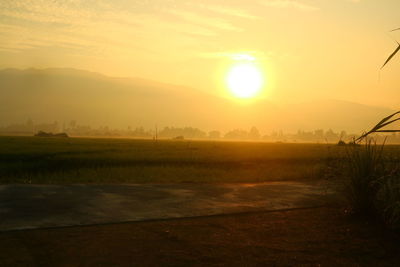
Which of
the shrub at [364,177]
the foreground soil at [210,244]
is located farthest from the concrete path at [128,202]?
the shrub at [364,177]

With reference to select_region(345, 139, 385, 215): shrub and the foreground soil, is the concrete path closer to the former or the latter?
the foreground soil

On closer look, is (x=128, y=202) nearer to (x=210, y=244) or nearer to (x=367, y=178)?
(x=210, y=244)

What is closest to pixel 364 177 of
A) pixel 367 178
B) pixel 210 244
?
pixel 367 178

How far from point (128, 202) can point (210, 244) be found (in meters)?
3.55

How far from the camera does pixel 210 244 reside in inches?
248

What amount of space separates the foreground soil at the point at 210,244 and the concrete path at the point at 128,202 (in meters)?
0.59

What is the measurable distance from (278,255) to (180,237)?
163 centimetres

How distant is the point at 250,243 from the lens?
21.0 feet

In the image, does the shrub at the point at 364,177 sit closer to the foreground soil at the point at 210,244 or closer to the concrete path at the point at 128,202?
the foreground soil at the point at 210,244

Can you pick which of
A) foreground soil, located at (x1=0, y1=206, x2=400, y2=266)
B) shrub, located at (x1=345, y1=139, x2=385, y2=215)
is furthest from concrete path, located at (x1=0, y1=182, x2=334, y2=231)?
shrub, located at (x1=345, y1=139, x2=385, y2=215)

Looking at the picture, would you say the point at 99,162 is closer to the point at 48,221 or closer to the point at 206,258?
the point at 48,221

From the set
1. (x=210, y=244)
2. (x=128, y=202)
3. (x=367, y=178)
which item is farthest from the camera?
(x=128, y=202)

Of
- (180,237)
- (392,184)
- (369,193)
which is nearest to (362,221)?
(369,193)

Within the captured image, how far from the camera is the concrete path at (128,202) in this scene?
7711mm
